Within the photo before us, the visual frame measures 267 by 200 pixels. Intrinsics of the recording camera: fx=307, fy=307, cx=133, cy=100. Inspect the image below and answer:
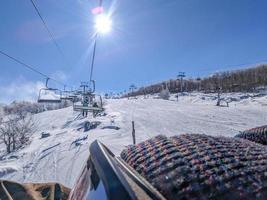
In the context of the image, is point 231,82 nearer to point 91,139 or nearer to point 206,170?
point 91,139

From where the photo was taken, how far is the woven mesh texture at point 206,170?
94 cm

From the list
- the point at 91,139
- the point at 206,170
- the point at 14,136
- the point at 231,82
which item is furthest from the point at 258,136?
the point at 231,82

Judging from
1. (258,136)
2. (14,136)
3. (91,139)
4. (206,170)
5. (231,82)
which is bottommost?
(14,136)

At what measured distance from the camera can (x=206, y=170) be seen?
103 cm

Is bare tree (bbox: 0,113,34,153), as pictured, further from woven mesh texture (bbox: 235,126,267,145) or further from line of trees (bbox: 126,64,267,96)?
line of trees (bbox: 126,64,267,96)

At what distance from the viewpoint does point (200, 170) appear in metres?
1.04

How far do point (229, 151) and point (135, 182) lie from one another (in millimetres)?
385

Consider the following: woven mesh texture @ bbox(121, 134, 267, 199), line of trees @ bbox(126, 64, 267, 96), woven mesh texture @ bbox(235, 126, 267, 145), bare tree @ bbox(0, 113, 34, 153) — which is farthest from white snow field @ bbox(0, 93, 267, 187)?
line of trees @ bbox(126, 64, 267, 96)

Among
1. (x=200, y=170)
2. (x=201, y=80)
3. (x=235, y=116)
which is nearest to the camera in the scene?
(x=200, y=170)

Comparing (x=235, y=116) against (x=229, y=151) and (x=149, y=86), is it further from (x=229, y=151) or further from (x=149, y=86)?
(x=149, y=86)

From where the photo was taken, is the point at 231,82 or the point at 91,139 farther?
the point at 231,82

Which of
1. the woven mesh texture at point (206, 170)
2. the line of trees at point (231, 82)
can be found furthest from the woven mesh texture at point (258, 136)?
the line of trees at point (231, 82)

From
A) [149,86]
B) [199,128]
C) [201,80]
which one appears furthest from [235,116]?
[149,86]

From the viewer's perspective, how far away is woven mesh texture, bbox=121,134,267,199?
94cm
